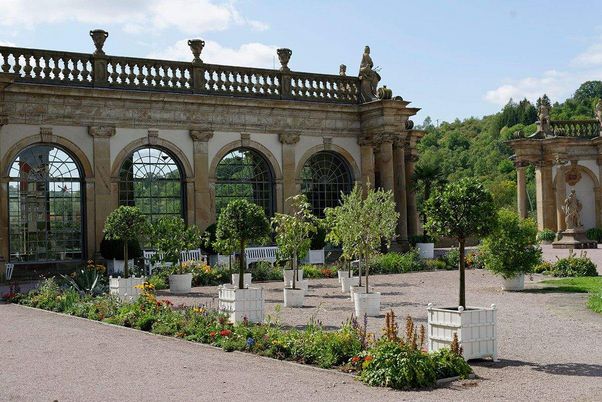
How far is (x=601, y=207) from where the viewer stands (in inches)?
1610

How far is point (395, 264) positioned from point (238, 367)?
54.1ft

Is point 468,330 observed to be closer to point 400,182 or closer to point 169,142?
point 169,142

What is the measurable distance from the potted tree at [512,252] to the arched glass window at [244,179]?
35.2 feet

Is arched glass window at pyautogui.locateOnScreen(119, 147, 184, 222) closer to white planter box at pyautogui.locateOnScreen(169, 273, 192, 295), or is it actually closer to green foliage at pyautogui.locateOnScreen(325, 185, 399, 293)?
white planter box at pyautogui.locateOnScreen(169, 273, 192, 295)

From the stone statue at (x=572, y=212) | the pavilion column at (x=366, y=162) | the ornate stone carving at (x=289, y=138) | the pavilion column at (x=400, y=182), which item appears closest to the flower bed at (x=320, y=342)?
the ornate stone carving at (x=289, y=138)

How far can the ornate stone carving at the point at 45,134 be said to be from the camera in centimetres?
2412

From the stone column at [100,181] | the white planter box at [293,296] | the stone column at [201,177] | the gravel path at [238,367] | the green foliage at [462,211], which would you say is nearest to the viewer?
the gravel path at [238,367]

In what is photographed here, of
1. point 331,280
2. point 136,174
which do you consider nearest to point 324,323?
point 331,280

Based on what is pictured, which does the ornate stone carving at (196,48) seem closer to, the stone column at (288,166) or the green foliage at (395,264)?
the stone column at (288,166)

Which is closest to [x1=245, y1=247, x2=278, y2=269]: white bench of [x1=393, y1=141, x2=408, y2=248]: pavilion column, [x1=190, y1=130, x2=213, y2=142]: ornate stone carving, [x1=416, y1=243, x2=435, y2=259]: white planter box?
Answer: [x1=190, y1=130, x2=213, y2=142]: ornate stone carving

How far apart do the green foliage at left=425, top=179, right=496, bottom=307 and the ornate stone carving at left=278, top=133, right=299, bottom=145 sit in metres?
17.6

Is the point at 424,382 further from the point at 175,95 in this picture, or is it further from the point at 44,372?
the point at 175,95

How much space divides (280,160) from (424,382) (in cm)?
2015

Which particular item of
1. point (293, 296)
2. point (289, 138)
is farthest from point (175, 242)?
point (289, 138)
